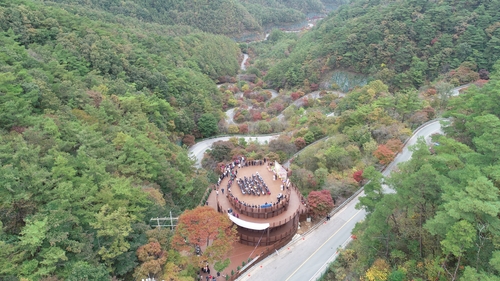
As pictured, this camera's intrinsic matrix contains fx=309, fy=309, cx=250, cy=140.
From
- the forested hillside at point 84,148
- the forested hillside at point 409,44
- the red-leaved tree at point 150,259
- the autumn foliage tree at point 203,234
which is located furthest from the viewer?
the forested hillside at point 409,44

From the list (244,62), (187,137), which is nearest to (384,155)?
(187,137)

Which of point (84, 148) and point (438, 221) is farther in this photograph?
point (84, 148)

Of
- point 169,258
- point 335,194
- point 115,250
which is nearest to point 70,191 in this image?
point 115,250

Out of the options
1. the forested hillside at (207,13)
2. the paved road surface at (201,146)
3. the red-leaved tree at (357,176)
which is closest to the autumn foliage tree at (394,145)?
the red-leaved tree at (357,176)

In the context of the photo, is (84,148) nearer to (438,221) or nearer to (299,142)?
(438,221)

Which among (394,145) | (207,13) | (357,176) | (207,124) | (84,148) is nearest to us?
(84,148)

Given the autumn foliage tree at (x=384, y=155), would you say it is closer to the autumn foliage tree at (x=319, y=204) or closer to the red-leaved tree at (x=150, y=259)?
the autumn foliage tree at (x=319, y=204)
